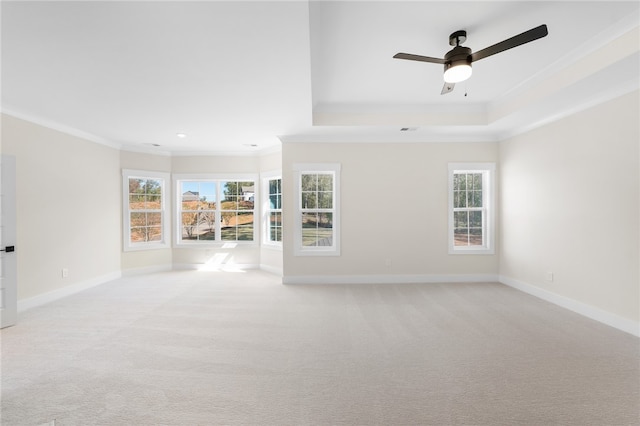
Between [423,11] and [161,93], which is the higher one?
[423,11]

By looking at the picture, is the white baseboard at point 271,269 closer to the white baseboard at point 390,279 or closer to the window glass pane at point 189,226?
the white baseboard at point 390,279

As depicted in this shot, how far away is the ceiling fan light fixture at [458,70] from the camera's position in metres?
2.61

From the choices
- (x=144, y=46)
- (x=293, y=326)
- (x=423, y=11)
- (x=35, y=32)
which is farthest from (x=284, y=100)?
(x=293, y=326)

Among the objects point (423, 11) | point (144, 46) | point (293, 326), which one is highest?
point (423, 11)

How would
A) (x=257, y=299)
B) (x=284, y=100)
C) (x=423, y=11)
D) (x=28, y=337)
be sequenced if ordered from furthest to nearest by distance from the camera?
1. (x=257, y=299)
2. (x=284, y=100)
3. (x=28, y=337)
4. (x=423, y=11)

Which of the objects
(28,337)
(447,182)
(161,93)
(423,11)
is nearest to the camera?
(423,11)

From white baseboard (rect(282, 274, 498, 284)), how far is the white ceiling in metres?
2.58

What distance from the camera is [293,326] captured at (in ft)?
11.5

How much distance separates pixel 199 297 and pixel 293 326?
75.9 inches

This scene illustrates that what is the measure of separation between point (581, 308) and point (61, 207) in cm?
757

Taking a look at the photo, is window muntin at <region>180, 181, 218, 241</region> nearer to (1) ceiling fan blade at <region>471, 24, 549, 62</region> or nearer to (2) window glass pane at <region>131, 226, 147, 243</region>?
(2) window glass pane at <region>131, 226, 147, 243</region>

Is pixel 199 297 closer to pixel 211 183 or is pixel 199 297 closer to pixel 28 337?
pixel 28 337

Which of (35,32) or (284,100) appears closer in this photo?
(35,32)

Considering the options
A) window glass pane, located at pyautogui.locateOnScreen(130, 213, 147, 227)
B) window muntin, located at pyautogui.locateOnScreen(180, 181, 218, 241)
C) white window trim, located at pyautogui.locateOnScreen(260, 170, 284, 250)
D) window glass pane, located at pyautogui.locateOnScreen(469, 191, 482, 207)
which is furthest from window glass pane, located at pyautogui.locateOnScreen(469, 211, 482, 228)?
window glass pane, located at pyautogui.locateOnScreen(130, 213, 147, 227)
